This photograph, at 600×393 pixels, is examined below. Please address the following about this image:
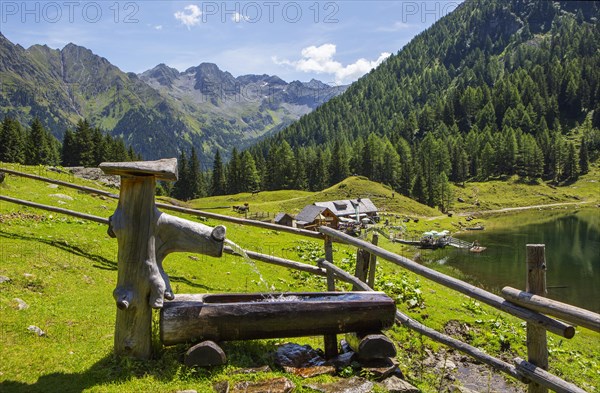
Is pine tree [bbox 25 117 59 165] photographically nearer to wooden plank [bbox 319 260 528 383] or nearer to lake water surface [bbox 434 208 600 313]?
lake water surface [bbox 434 208 600 313]

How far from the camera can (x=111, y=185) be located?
150 feet

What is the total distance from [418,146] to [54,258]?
176317 mm

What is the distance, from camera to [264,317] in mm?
7539

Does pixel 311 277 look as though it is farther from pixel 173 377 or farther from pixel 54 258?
pixel 173 377

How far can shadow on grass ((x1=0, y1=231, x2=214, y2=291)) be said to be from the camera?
14666 mm

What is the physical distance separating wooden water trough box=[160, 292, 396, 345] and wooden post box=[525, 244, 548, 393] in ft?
8.51

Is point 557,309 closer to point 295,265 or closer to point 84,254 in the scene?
point 295,265

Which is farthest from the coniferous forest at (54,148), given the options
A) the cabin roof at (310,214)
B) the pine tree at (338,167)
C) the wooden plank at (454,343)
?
the wooden plank at (454,343)

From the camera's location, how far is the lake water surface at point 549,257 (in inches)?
1612

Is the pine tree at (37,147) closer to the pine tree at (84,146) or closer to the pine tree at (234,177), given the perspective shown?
the pine tree at (84,146)

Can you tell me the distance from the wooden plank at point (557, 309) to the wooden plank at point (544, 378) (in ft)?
3.08

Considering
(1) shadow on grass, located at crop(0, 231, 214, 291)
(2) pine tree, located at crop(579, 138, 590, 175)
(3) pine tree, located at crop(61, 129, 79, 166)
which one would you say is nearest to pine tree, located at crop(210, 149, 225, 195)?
(3) pine tree, located at crop(61, 129, 79, 166)

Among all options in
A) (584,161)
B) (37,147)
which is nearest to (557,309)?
(37,147)

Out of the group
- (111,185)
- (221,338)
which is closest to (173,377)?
(221,338)
